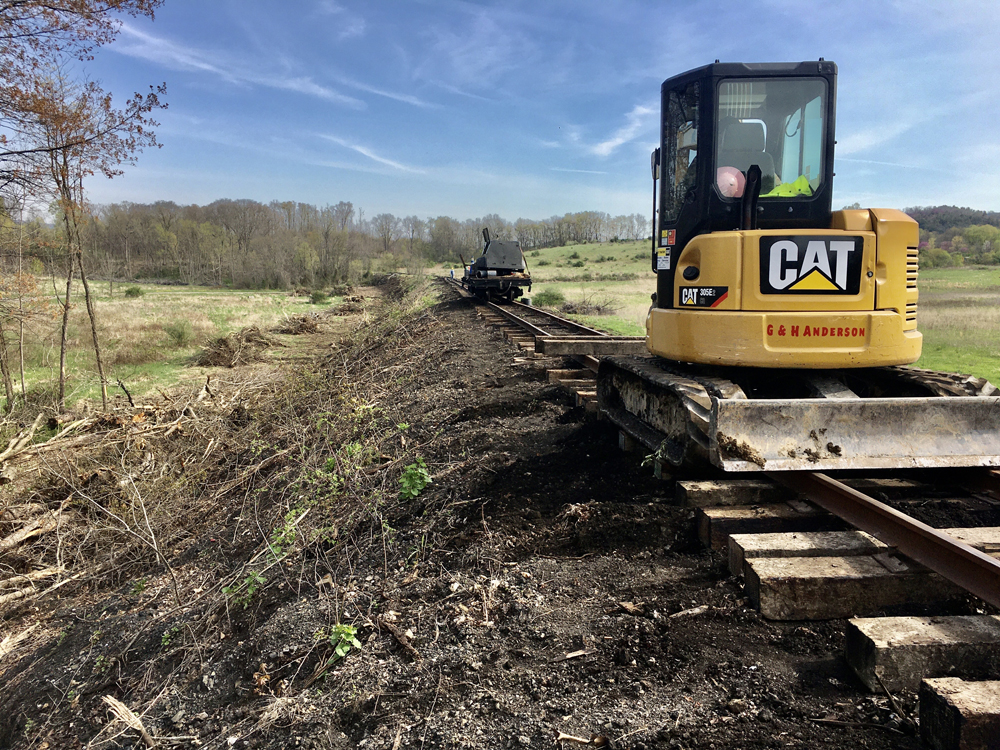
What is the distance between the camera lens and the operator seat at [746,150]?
463 cm

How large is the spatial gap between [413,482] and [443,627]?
2.21 metres

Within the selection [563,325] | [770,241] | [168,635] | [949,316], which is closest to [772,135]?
[770,241]

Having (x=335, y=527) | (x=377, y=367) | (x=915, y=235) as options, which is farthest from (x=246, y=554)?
(x=377, y=367)

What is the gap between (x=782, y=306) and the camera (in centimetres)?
424

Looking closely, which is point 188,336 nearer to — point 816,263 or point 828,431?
point 816,263

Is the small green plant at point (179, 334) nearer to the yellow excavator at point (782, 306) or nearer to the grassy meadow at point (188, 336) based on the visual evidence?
the grassy meadow at point (188, 336)

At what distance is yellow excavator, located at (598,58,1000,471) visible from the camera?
3.88 m

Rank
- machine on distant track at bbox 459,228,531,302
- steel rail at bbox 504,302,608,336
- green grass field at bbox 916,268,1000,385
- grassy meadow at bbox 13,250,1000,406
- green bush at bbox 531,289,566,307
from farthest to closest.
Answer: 1. green bush at bbox 531,289,566,307
2. machine on distant track at bbox 459,228,531,302
3. grassy meadow at bbox 13,250,1000,406
4. steel rail at bbox 504,302,608,336
5. green grass field at bbox 916,268,1000,385

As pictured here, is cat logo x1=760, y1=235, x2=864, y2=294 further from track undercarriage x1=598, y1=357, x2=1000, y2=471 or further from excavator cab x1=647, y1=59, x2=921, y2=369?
track undercarriage x1=598, y1=357, x2=1000, y2=471

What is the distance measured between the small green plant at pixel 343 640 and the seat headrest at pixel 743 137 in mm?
4353

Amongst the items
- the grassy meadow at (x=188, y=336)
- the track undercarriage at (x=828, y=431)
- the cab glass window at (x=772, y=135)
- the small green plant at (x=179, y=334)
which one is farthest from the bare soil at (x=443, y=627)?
the small green plant at (x=179, y=334)

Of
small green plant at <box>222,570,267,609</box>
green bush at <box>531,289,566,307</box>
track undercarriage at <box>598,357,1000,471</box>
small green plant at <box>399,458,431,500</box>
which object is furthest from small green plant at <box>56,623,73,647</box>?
green bush at <box>531,289,566,307</box>

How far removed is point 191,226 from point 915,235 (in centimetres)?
10396

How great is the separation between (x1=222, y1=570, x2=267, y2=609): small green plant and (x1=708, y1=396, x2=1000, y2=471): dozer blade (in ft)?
11.1
